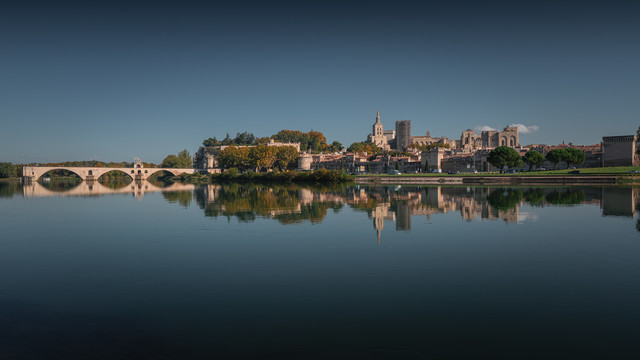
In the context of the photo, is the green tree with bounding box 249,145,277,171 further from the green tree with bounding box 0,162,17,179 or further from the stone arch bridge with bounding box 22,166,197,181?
the green tree with bounding box 0,162,17,179

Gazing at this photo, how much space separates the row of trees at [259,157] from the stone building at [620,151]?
59253mm

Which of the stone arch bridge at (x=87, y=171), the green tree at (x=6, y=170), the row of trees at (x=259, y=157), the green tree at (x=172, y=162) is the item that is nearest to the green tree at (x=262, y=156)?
the row of trees at (x=259, y=157)

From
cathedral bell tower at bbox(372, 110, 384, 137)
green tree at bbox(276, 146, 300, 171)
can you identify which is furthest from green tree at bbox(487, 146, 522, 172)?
cathedral bell tower at bbox(372, 110, 384, 137)

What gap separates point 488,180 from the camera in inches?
1978

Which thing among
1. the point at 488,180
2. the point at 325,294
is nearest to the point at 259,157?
the point at 488,180

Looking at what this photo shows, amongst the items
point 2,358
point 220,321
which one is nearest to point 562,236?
point 220,321

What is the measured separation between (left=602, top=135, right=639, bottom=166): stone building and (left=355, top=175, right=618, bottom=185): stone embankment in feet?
80.7

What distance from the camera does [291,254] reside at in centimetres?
1056

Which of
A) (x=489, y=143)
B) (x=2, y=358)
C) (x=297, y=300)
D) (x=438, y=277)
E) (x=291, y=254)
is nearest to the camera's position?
(x=2, y=358)

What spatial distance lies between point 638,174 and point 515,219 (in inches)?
1495

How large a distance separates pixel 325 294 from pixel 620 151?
7340 centimetres

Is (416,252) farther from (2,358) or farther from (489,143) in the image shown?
(489,143)

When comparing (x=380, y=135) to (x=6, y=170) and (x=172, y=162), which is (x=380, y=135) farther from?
(x=6, y=170)

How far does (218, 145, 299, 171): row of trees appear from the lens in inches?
3465
